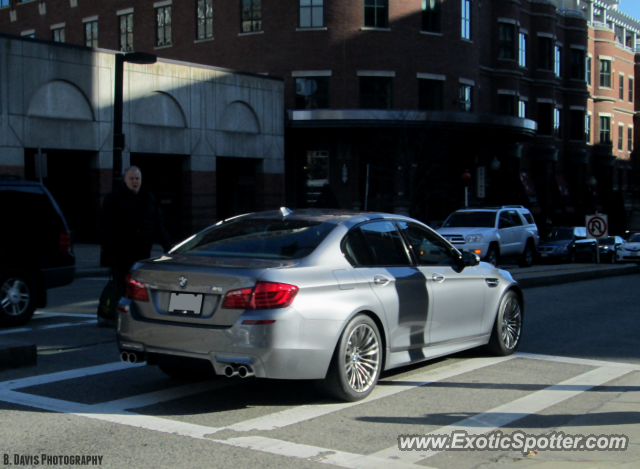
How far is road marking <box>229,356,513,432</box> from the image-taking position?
566 cm

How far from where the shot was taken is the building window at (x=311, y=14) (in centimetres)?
3631

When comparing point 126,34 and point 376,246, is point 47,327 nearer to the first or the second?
point 376,246

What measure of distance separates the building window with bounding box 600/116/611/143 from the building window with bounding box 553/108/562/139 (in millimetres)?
7356

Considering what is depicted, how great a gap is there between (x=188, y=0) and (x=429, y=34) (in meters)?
12.0

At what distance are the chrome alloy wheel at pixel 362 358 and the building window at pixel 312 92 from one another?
30622 millimetres

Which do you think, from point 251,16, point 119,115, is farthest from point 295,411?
point 251,16

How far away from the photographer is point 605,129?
195 feet

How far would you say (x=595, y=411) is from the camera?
620 centimetres

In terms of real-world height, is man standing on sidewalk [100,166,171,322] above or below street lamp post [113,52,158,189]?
below

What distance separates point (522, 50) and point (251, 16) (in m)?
19.3

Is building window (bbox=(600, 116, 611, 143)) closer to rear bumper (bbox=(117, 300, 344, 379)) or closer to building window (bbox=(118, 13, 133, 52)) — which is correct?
building window (bbox=(118, 13, 133, 52))

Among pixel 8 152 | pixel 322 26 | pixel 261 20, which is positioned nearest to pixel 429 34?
pixel 322 26

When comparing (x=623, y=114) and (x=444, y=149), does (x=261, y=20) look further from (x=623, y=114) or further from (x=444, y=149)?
(x=623, y=114)

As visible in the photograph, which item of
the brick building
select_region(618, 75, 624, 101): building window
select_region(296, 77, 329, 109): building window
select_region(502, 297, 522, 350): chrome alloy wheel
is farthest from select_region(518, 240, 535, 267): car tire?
select_region(618, 75, 624, 101): building window
